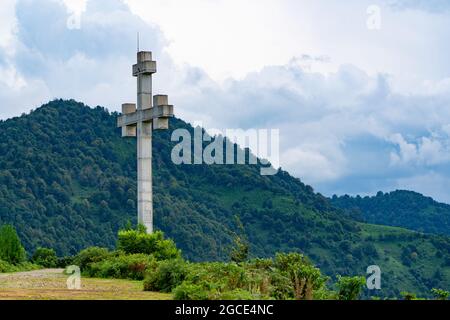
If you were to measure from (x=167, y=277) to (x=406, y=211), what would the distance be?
13495 centimetres

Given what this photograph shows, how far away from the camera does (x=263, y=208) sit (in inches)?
3711

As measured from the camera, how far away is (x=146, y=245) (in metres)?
25.0

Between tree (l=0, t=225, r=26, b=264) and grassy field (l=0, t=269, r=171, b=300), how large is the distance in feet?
23.2

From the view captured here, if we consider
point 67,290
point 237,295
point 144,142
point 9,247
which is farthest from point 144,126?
point 237,295

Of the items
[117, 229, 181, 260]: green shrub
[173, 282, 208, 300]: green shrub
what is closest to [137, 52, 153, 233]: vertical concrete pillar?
[117, 229, 181, 260]: green shrub

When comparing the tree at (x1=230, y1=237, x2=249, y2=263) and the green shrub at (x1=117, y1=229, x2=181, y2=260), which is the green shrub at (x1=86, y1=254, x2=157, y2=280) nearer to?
the green shrub at (x1=117, y1=229, x2=181, y2=260)

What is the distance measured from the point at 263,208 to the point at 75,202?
1929cm

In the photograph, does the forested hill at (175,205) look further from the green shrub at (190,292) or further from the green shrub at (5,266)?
the green shrub at (190,292)

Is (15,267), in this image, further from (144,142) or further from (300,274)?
(300,274)

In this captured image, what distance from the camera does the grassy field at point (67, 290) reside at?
49.9 ft

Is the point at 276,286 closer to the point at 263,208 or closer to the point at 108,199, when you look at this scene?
the point at 108,199

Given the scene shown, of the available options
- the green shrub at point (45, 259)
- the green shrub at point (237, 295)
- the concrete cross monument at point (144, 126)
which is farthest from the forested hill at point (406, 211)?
the green shrub at point (237, 295)

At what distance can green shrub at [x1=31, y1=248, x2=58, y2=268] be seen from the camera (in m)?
31.3
